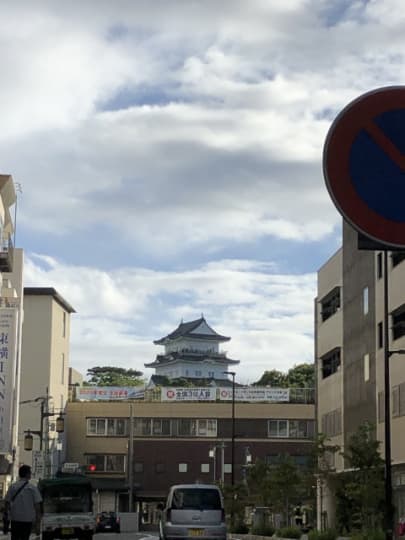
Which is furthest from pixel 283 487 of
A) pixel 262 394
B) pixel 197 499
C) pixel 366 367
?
pixel 262 394

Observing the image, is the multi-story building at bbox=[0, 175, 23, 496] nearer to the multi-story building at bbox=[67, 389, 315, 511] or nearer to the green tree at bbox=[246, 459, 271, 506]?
the green tree at bbox=[246, 459, 271, 506]

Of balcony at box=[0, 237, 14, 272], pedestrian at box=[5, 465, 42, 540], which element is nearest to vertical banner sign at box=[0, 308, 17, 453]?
balcony at box=[0, 237, 14, 272]

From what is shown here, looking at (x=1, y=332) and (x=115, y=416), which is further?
(x=115, y=416)

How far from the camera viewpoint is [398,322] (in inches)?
2048

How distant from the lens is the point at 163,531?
96.7 feet

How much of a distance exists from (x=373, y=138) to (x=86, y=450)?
10634 cm

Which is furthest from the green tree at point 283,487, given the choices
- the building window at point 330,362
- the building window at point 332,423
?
the building window at point 330,362

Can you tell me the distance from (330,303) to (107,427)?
152ft

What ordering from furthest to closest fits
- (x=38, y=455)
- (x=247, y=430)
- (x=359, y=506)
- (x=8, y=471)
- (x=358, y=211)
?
(x=247, y=430) → (x=8, y=471) → (x=38, y=455) → (x=359, y=506) → (x=358, y=211)

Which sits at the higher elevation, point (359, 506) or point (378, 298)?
point (378, 298)

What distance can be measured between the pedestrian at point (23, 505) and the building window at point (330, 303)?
52235mm

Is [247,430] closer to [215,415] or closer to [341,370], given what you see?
[215,415]

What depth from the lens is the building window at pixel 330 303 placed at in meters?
65.7

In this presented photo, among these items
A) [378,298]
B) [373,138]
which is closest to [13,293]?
[378,298]
